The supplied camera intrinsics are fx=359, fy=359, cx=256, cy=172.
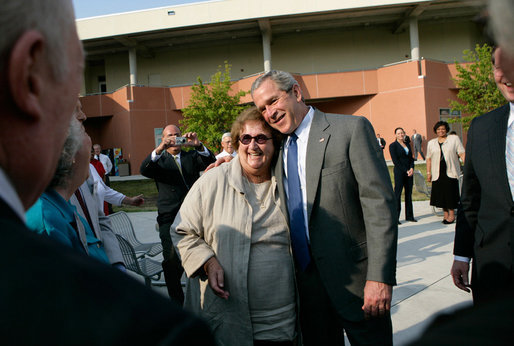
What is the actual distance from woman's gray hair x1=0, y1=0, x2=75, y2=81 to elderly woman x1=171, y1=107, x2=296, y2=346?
5.38 feet

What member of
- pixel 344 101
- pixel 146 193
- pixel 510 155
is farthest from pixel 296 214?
pixel 344 101

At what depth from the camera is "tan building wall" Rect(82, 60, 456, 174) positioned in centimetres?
2191

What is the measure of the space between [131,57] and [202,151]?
77.3 feet

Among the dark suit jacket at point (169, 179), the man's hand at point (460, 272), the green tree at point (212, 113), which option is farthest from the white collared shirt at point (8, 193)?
the green tree at point (212, 113)

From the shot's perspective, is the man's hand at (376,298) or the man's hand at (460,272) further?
the man's hand at (460,272)

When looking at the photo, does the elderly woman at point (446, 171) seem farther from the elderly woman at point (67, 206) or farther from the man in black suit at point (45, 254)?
the man in black suit at point (45, 254)

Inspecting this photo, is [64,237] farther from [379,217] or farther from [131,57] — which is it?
[131,57]

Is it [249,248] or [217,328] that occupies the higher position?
[249,248]

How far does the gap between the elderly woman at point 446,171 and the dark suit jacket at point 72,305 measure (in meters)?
8.13

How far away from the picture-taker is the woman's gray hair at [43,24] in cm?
57

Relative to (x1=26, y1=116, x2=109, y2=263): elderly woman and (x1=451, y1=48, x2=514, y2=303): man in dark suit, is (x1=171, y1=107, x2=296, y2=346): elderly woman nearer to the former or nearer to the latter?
(x1=26, y1=116, x2=109, y2=263): elderly woman

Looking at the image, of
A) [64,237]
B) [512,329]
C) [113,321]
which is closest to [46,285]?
[113,321]

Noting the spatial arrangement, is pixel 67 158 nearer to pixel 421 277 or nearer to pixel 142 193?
pixel 421 277

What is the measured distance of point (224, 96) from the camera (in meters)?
19.0
